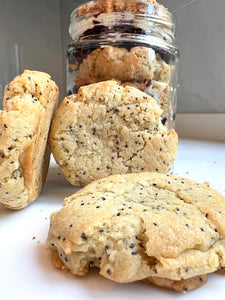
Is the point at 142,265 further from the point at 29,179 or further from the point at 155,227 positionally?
the point at 29,179

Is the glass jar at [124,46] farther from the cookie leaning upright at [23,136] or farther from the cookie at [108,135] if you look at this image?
the cookie leaning upright at [23,136]

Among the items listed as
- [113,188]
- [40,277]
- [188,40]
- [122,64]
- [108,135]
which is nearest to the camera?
[40,277]

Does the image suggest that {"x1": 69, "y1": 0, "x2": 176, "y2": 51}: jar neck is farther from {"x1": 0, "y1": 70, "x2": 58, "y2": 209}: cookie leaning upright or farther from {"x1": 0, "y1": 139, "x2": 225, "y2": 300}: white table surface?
{"x1": 0, "y1": 139, "x2": 225, "y2": 300}: white table surface

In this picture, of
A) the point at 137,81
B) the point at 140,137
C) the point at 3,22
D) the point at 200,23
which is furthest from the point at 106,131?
the point at 3,22

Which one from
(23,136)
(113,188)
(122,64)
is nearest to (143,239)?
(113,188)

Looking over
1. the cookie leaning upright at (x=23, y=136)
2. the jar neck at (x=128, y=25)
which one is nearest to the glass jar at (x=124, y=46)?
the jar neck at (x=128, y=25)

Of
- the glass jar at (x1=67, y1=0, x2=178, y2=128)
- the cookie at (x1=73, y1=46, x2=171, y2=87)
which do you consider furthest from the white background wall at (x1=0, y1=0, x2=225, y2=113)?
the cookie at (x1=73, y1=46, x2=171, y2=87)

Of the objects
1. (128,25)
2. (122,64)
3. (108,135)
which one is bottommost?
(108,135)

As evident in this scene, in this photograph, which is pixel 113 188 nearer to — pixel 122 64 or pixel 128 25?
pixel 122 64
